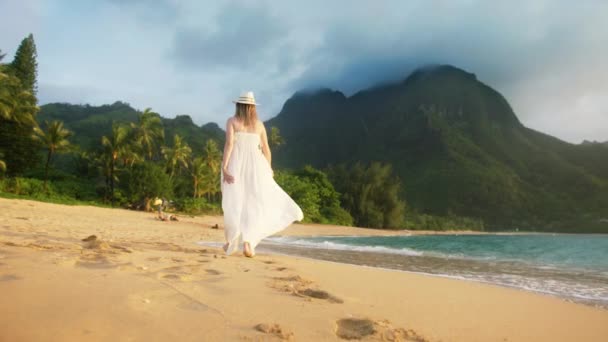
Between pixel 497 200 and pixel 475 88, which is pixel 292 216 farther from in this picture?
pixel 475 88

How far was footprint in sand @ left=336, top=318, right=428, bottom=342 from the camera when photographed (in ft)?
6.75

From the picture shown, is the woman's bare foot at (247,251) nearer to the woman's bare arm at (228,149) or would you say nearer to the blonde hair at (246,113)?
the woman's bare arm at (228,149)

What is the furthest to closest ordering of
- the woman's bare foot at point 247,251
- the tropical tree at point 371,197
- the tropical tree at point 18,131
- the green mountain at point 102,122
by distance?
1. the green mountain at point 102,122
2. the tropical tree at point 371,197
3. the tropical tree at point 18,131
4. the woman's bare foot at point 247,251

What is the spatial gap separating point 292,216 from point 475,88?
561 feet

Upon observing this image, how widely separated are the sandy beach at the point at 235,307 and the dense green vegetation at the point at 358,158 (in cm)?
3090

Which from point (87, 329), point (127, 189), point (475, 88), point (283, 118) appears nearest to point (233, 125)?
point (87, 329)

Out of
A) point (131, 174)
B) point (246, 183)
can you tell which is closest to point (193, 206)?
point (131, 174)

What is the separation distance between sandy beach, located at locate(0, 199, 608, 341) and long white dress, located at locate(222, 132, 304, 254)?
967mm

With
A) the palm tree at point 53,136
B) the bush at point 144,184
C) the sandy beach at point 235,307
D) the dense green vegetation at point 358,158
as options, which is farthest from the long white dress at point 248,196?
the palm tree at point 53,136

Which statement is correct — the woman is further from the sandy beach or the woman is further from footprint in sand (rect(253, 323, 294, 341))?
footprint in sand (rect(253, 323, 294, 341))

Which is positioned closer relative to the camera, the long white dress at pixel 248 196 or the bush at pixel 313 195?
the long white dress at pixel 248 196

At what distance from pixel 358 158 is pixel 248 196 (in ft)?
413

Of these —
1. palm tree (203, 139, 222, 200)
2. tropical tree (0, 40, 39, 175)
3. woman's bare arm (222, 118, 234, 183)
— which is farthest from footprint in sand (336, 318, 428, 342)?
palm tree (203, 139, 222, 200)

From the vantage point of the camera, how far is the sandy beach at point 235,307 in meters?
1.81
